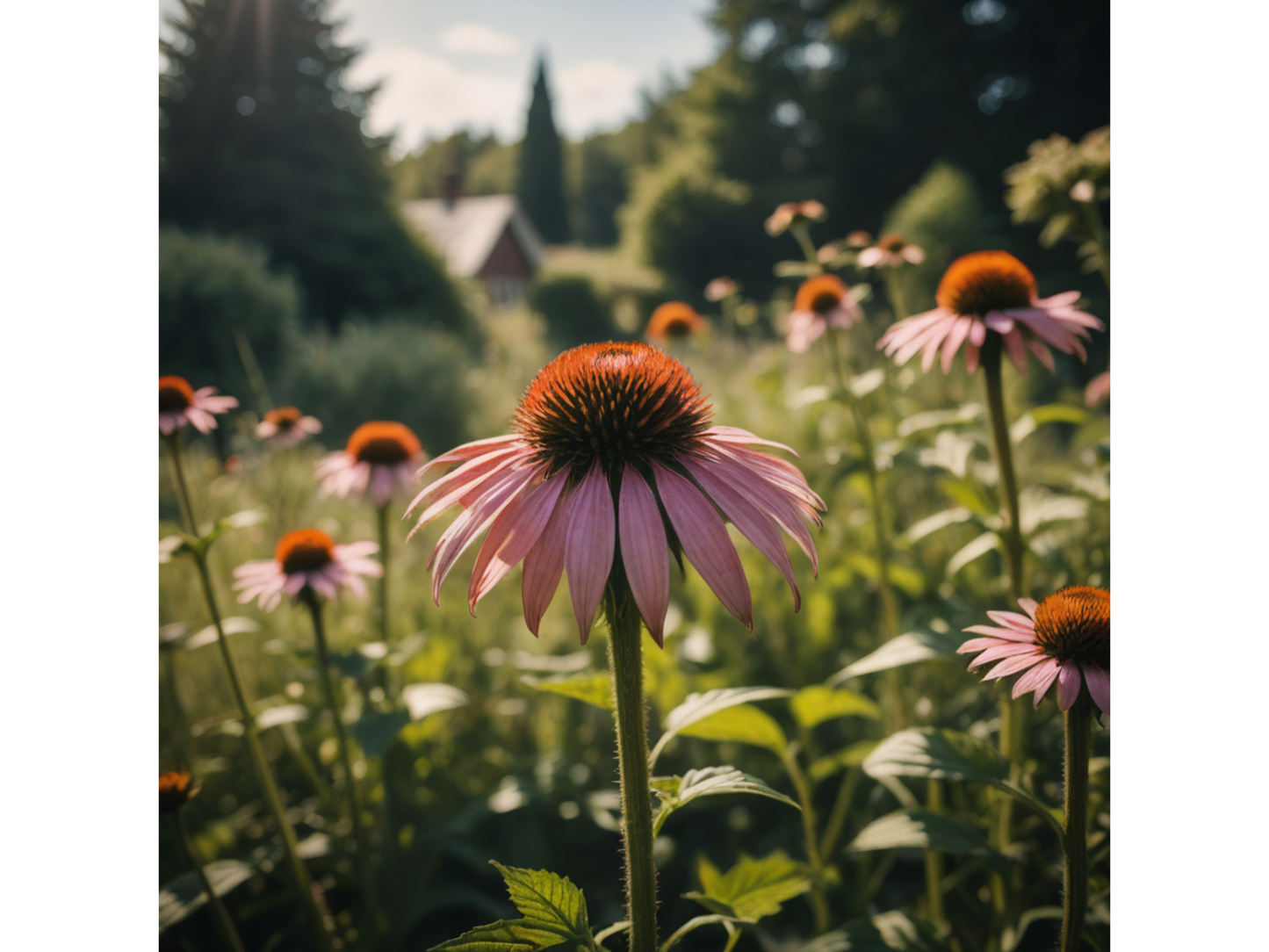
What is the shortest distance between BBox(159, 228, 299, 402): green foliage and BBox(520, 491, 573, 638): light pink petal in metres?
3.97

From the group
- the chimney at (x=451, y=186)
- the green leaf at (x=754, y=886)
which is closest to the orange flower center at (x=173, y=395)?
the green leaf at (x=754, y=886)

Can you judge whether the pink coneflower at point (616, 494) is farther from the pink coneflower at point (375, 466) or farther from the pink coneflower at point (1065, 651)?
the pink coneflower at point (375, 466)

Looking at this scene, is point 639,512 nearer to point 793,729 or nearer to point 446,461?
point 446,461

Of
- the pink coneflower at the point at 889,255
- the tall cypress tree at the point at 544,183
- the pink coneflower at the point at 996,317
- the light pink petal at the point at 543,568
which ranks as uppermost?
the tall cypress tree at the point at 544,183

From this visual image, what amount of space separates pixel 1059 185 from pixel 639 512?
139 centimetres

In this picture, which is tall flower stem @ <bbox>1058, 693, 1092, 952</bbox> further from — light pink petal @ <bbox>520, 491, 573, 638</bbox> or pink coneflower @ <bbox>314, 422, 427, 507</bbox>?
pink coneflower @ <bbox>314, 422, 427, 507</bbox>

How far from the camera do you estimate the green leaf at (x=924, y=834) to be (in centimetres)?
92

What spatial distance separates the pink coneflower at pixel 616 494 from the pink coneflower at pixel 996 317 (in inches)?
18.0

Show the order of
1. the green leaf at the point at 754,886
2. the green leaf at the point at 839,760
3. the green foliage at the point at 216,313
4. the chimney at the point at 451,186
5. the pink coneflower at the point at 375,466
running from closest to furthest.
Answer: the green leaf at the point at 754,886
the green leaf at the point at 839,760
the pink coneflower at the point at 375,466
the green foliage at the point at 216,313
the chimney at the point at 451,186

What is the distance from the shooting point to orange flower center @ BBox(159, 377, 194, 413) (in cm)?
125

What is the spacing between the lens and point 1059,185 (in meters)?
1.51

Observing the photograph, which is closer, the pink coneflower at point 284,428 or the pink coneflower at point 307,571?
the pink coneflower at point 307,571
